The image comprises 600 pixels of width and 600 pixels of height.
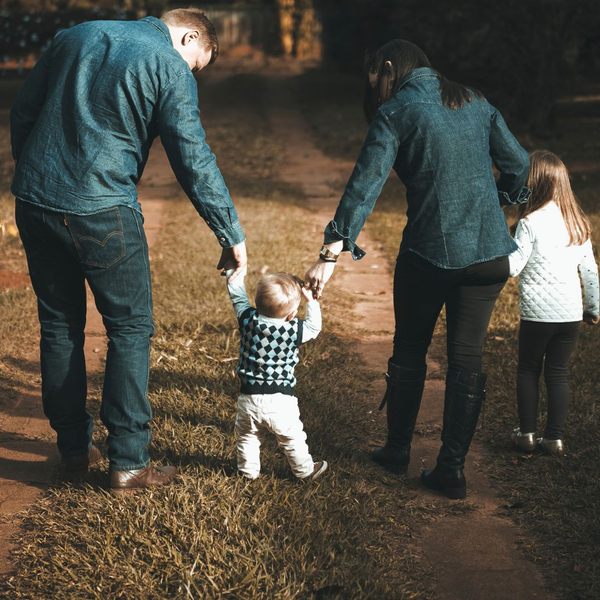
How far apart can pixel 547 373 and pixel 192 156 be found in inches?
75.7

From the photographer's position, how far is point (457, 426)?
323cm

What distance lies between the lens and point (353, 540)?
2914mm

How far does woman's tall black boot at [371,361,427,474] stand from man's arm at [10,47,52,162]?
169cm

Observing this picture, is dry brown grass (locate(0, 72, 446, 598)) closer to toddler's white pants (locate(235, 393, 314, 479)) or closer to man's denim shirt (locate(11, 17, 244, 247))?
toddler's white pants (locate(235, 393, 314, 479))

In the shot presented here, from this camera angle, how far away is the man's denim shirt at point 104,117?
276 centimetres

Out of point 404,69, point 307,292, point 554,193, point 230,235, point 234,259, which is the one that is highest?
point 404,69

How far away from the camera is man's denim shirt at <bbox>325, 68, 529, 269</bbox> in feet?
9.66

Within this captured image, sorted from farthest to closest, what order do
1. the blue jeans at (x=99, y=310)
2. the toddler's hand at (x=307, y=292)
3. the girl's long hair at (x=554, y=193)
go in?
the girl's long hair at (x=554, y=193) → the toddler's hand at (x=307, y=292) → the blue jeans at (x=99, y=310)

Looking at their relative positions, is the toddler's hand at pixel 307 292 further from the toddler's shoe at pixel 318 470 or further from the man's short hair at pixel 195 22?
the man's short hair at pixel 195 22

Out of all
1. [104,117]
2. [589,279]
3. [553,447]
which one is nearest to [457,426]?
[553,447]

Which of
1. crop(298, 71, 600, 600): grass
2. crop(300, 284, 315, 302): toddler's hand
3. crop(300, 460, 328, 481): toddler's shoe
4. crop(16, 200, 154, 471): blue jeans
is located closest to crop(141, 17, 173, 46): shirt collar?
crop(16, 200, 154, 471): blue jeans

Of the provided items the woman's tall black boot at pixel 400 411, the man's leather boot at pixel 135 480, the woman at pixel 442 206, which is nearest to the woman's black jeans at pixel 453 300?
the woman at pixel 442 206

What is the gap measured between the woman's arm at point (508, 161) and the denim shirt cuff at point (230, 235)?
1044 mm

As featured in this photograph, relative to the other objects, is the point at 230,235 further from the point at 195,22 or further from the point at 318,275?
the point at 195,22
